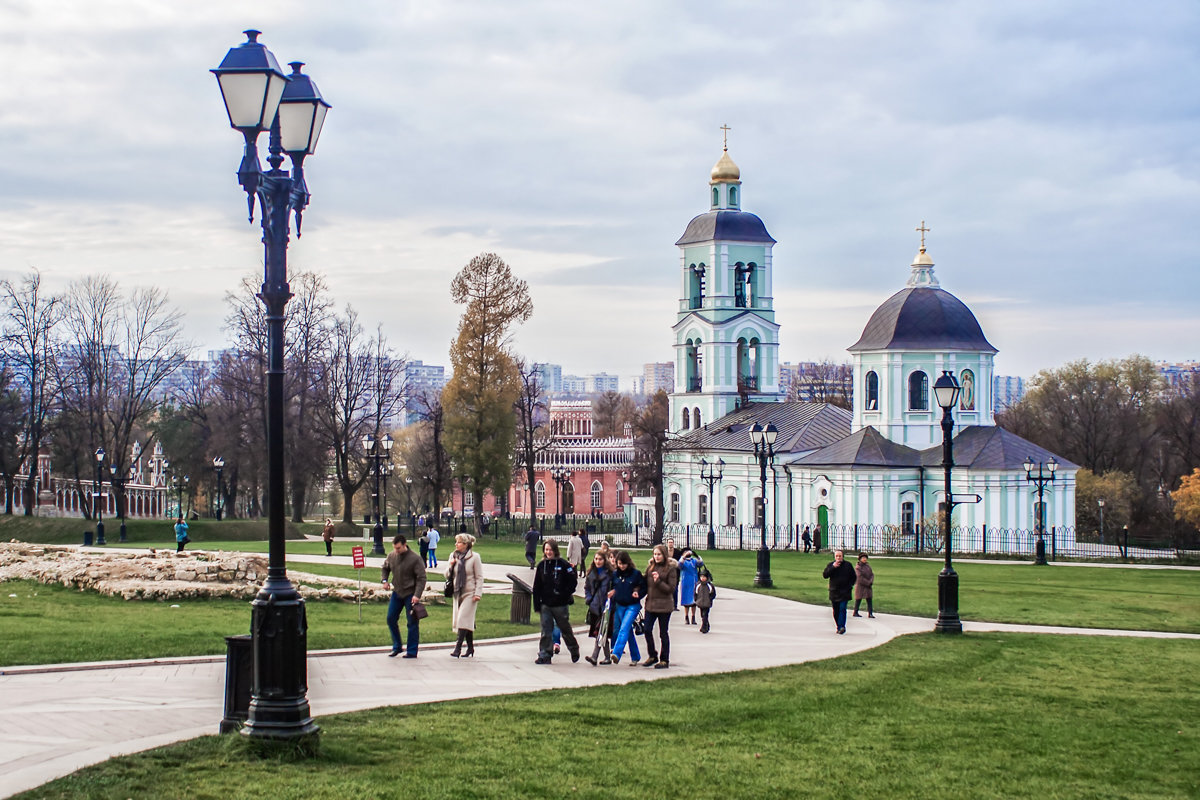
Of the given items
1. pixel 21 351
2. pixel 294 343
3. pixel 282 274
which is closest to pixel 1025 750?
pixel 282 274

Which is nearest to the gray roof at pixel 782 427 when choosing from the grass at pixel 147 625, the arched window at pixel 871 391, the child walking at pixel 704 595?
the arched window at pixel 871 391

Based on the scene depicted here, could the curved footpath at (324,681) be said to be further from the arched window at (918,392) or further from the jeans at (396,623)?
the arched window at (918,392)

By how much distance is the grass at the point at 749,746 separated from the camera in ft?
29.9

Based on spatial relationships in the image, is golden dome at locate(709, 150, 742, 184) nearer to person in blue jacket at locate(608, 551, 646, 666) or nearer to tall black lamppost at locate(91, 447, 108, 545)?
tall black lamppost at locate(91, 447, 108, 545)

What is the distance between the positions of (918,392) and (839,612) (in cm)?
4256

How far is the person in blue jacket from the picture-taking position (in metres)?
16.0

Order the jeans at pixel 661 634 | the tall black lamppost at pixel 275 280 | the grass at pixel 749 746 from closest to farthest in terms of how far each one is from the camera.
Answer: the grass at pixel 749 746
the tall black lamppost at pixel 275 280
the jeans at pixel 661 634

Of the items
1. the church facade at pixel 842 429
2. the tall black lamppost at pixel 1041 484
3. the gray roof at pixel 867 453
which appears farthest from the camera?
the gray roof at pixel 867 453

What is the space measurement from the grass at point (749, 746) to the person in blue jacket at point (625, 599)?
1.53 meters

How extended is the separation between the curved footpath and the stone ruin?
2.62 meters

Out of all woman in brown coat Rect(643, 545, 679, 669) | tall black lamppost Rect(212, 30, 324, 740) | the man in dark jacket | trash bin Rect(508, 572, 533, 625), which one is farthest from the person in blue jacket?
tall black lamppost Rect(212, 30, 324, 740)

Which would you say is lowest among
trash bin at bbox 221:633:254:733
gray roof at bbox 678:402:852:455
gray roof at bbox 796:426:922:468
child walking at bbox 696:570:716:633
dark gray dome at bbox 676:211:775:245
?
child walking at bbox 696:570:716:633

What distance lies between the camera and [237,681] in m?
10.4

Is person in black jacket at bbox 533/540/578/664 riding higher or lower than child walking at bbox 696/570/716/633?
higher
